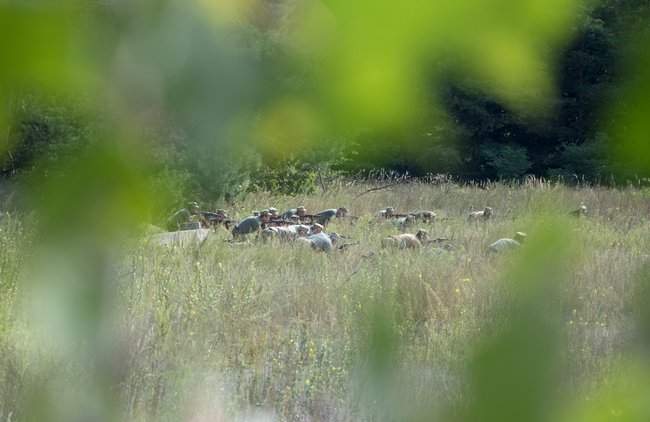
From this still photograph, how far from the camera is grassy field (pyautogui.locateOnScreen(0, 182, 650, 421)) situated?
42 cm

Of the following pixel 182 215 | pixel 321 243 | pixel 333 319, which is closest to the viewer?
pixel 182 215

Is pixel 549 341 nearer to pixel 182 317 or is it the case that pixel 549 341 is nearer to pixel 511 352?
pixel 511 352

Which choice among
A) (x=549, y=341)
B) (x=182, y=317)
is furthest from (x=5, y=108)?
(x=182, y=317)

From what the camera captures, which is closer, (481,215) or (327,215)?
(481,215)

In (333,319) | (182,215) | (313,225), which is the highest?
(313,225)

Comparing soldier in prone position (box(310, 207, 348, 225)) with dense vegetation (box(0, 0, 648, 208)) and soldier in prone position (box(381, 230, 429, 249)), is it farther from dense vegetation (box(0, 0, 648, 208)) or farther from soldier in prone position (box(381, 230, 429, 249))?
dense vegetation (box(0, 0, 648, 208))

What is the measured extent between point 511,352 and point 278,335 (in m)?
2.54

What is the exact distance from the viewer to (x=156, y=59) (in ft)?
1.00

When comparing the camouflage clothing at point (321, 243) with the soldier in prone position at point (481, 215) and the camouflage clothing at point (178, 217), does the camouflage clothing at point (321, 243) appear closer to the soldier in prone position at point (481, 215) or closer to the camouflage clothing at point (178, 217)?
the soldier in prone position at point (481, 215)

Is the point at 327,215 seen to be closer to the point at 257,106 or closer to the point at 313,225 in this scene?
the point at 313,225

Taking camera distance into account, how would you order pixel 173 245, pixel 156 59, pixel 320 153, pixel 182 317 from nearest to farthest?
pixel 156 59, pixel 320 153, pixel 182 317, pixel 173 245

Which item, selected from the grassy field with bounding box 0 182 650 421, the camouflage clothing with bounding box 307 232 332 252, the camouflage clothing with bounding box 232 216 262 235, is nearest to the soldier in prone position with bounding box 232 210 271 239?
the camouflage clothing with bounding box 232 216 262 235

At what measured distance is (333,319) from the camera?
2930mm

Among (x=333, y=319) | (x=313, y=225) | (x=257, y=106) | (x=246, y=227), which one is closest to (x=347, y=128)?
(x=257, y=106)
